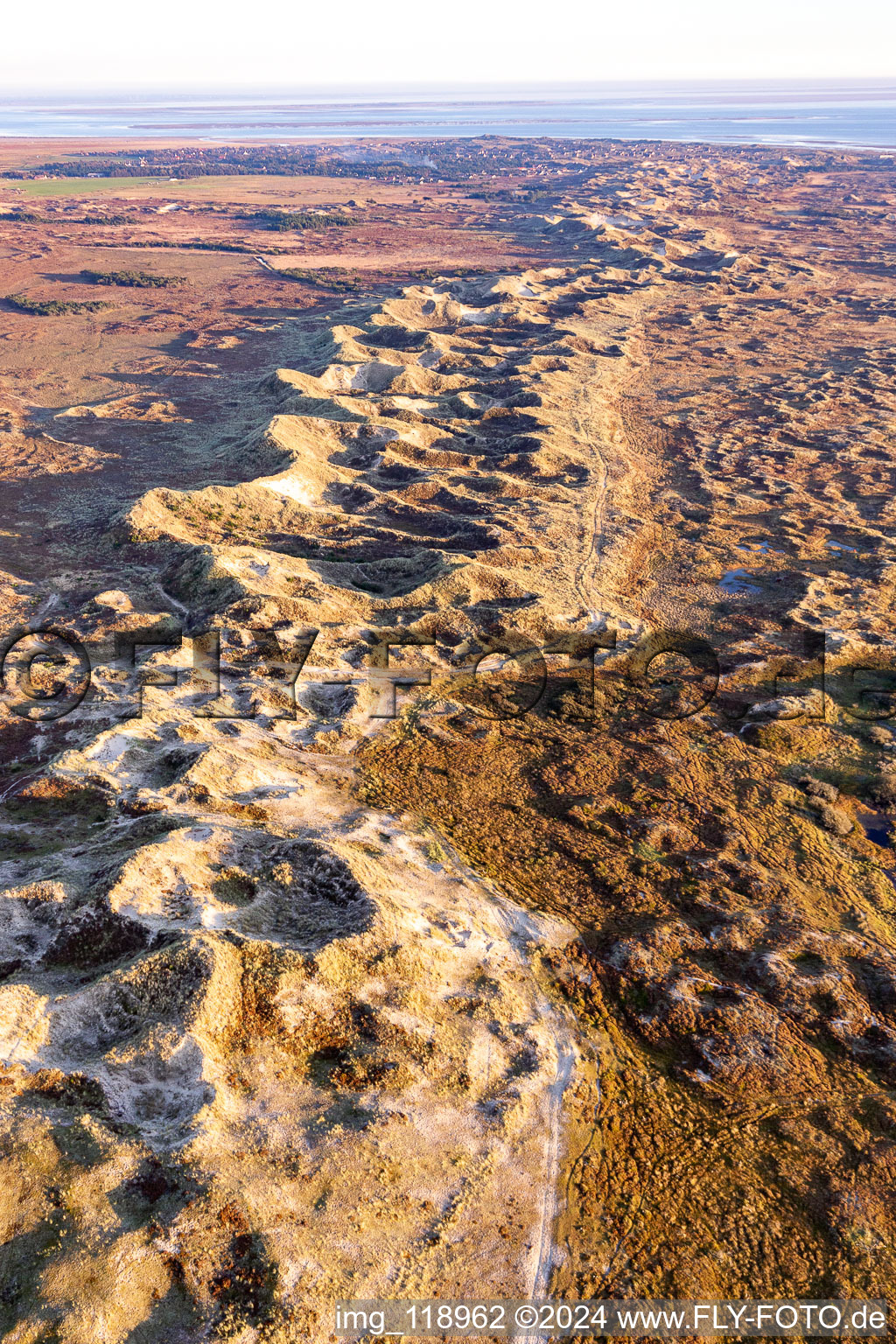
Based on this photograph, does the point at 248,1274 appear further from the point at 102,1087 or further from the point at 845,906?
the point at 845,906

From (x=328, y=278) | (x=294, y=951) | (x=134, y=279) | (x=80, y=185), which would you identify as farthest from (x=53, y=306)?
(x=80, y=185)

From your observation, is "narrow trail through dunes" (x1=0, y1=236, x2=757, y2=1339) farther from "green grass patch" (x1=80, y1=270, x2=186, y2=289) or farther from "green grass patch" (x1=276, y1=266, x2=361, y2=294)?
"green grass patch" (x1=80, y1=270, x2=186, y2=289)

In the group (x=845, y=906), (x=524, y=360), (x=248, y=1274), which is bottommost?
(x=845, y=906)

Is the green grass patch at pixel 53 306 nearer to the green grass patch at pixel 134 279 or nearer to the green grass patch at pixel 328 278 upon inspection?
the green grass patch at pixel 134 279

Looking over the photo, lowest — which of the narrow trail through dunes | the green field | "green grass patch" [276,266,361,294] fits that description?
the narrow trail through dunes

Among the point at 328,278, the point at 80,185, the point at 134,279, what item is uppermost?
the point at 80,185

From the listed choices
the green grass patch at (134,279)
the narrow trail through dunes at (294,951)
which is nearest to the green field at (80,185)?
the green grass patch at (134,279)

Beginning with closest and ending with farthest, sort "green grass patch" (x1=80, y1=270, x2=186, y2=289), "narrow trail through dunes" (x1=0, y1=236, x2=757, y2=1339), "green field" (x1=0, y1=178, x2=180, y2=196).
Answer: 1. "narrow trail through dunes" (x1=0, y1=236, x2=757, y2=1339)
2. "green grass patch" (x1=80, y1=270, x2=186, y2=289)
3. "green field" (x1=0, y1=178, x2=180, y2=196)

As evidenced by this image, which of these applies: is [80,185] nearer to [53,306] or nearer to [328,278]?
[328,278]

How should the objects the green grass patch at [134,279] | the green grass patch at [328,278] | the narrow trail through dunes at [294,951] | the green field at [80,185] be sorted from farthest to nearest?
the green field at [80,185] → the green grass patch at [328,278] → the green grass patch at [134,279] → the narrow trail through dunes at [294,951]

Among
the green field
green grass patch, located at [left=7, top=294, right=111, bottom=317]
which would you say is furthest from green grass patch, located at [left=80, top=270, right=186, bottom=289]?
the green field

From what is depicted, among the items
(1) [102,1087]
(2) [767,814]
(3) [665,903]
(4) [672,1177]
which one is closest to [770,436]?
(2) [767,814]
